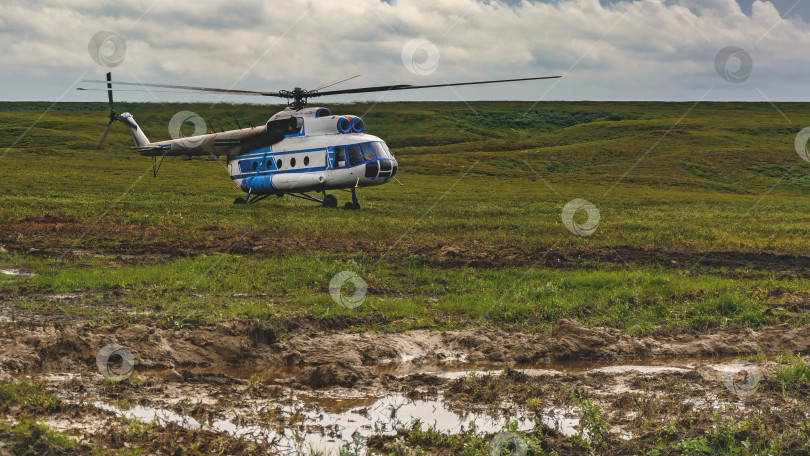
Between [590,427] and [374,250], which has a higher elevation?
[374,250]

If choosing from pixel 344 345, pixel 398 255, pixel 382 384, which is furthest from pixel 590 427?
pixel 398 255

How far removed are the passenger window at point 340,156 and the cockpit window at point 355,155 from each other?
0.27 m

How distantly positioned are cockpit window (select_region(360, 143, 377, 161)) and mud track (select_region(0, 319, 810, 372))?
1849 centimetres

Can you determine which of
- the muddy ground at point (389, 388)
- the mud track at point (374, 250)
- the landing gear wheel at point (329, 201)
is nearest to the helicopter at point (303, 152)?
the landing gear wheel at point (329, 201)

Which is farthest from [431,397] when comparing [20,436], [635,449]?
[20,436]

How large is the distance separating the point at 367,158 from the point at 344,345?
1956 centimetres

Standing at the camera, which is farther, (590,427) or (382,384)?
(382,384)

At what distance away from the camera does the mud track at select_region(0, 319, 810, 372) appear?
399 inches

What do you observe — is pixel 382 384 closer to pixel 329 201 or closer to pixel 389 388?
pixel 389 388

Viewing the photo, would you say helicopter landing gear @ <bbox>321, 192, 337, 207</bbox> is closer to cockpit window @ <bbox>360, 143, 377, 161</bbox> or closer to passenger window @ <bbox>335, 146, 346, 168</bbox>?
passenger window @ <bbox>335, 146, 346, 168</bbox>

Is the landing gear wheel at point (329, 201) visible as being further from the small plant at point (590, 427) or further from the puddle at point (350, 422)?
the small plant at point (590, 427)

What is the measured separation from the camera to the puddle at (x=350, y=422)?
25.1 feet

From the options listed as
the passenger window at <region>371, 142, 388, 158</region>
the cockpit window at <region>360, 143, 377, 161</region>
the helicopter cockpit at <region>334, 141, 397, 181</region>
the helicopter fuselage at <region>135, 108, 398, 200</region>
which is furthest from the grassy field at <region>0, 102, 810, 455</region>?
the passenger window at <region>371, 142, 388, 158</region>

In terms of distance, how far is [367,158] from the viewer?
30141 millimetres
